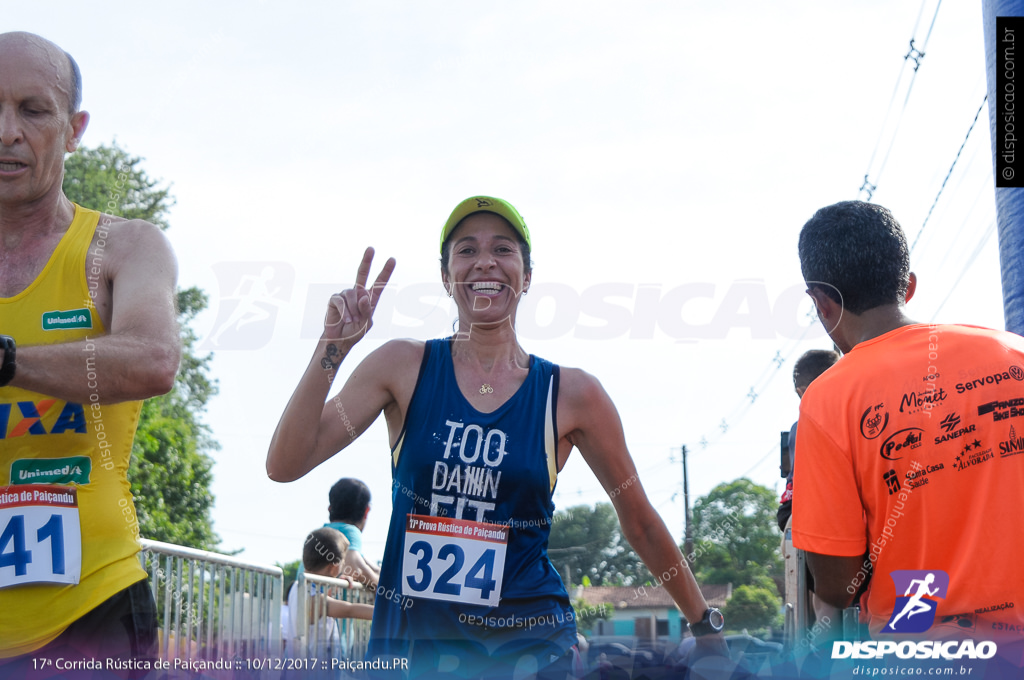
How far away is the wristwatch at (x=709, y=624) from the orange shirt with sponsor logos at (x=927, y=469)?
771 millimetres

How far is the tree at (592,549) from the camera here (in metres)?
69.1

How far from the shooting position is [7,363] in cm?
198

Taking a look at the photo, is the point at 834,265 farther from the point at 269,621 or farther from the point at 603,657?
the point at 269,621

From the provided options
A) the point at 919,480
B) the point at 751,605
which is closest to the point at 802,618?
the point at 919,480

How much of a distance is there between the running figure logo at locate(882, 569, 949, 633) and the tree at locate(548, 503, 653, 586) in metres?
65.9

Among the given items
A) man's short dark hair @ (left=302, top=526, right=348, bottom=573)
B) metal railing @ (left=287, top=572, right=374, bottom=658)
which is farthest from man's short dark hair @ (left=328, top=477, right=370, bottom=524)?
metal railing @ (left=287, top=572, right=374, bottom=658)

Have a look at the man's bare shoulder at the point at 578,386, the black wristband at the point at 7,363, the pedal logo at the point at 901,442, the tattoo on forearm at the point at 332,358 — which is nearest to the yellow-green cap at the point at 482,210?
the man's bare shoulder at the point at 578,386

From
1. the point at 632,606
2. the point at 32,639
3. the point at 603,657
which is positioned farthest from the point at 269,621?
the point at 632,606

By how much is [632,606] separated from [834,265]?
63.2 m

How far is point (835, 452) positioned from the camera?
244 cm

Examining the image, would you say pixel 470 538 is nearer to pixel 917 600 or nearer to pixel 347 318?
pixel 347 318

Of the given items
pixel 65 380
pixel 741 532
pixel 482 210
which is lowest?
pixel 741 532

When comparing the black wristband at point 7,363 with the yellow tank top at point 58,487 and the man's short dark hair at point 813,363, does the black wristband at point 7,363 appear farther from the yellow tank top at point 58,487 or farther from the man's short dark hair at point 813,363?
the man's short dark hair at point 813,363

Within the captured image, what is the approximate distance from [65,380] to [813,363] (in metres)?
4.10
